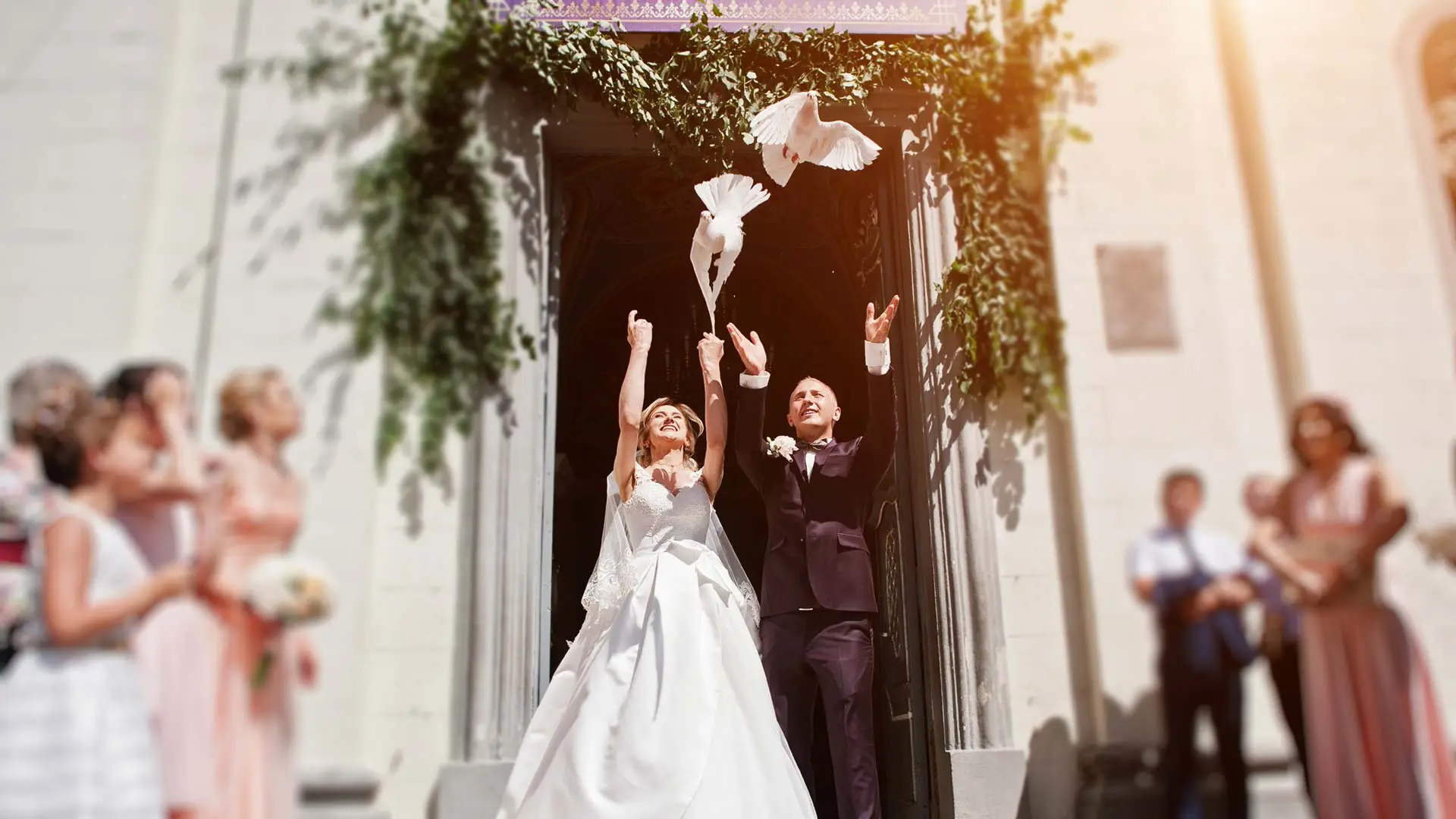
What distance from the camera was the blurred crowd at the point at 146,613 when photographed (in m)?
2.71

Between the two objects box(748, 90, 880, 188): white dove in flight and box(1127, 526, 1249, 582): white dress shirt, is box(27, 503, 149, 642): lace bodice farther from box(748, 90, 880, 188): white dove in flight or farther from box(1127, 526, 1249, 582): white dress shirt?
box(1127, 526, 1249, 582): white dress shirt

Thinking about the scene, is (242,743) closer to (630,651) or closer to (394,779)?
(394,779)

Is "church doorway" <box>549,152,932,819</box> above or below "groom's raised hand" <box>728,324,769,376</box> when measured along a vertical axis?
above

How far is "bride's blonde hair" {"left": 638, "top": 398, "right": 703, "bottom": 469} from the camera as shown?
4.49m

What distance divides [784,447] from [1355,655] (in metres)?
2.24

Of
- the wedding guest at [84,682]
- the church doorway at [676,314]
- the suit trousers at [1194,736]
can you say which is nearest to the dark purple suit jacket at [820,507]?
the suit trousers at [1194,736]

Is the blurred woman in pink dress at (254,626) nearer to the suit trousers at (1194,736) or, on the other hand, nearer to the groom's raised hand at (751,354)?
the groom's raised hand at (751,354)

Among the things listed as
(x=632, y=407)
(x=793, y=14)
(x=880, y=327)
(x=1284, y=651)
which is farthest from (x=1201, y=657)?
(x=793, y=14)

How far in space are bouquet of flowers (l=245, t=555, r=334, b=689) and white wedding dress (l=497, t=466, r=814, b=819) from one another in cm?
105

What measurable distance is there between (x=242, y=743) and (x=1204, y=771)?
2.77 m

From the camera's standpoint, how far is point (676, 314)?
7.87 metres

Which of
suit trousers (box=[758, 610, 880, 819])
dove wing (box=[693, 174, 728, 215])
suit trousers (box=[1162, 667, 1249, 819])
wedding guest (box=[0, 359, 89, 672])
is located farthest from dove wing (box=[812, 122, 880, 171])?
wedding guest (box=[0, 359, 89, 672])

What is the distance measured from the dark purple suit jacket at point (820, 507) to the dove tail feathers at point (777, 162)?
37.8 inches

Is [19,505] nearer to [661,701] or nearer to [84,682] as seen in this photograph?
[84,682]
